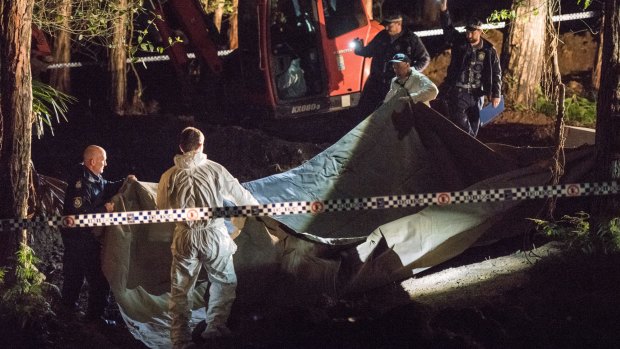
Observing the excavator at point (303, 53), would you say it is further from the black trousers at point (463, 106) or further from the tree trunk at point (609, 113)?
the tree trunk at point (609, 113)

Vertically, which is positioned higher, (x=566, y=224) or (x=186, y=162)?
(x=186, y=162)

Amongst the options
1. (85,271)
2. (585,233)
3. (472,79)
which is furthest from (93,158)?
(472,79)

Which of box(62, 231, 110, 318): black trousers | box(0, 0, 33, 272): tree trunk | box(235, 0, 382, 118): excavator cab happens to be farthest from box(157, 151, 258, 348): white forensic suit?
box(235, 0, 382, 118): excavator cab

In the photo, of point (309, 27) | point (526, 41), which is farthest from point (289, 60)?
point (526, 41)

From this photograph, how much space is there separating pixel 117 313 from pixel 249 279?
1299 millimetres

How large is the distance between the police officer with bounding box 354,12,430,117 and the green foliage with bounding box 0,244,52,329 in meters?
5.19

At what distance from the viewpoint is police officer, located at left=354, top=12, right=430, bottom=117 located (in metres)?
10.5

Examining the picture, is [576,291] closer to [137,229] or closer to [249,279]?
[249,279]

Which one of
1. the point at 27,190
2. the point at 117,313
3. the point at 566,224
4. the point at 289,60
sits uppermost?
the point at 289,60

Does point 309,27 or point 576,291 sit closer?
point 576,291

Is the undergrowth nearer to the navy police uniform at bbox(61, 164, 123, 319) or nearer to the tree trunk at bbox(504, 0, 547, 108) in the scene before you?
the navy police uniform at bbox(61, 164, 123, 319)

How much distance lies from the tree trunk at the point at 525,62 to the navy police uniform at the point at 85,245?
7.52m

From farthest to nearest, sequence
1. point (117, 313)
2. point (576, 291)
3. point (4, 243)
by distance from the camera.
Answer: point (117, 313)
point (4, 243)
point (576, 291)

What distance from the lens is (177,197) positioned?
672 centimetres
